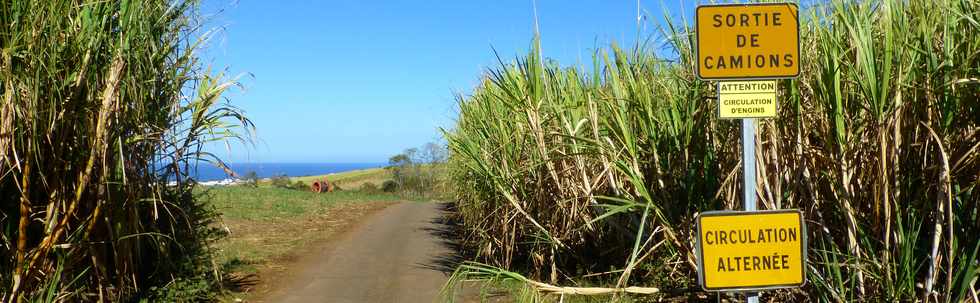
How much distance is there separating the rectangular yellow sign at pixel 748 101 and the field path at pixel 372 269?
189 inches

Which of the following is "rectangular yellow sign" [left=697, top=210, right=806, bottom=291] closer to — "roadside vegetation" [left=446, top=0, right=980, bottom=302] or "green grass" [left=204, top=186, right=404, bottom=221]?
"roadside vegetation" [left=446, top=0, right=980, bottom=302]

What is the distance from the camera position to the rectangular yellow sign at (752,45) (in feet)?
11.5

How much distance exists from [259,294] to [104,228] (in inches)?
96.4

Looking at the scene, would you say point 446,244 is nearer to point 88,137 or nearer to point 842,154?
point 88,137

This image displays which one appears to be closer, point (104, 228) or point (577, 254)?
point (104, 228)

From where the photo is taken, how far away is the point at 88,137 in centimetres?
550

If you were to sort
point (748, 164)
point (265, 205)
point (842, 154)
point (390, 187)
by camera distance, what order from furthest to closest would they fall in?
point (390, 187) → point (265, 205) → point (842, 154) → point (748, 164)

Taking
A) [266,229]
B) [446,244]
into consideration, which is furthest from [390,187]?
[446,244]

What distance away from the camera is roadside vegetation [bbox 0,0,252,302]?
5.03 meters

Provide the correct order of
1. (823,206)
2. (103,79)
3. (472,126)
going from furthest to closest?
(472,126) < (103,79) < (823,206)

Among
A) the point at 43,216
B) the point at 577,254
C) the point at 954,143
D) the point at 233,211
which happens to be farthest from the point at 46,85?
the point at 233,211

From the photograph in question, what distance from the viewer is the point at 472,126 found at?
9781 mm

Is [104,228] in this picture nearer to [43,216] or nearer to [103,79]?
[43,216]

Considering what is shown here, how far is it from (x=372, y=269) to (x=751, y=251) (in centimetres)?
702
